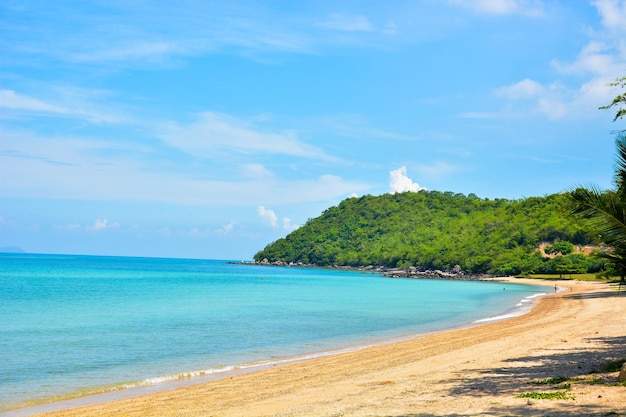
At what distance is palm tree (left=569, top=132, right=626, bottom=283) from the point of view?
421 inches

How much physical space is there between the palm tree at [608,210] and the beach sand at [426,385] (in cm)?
271

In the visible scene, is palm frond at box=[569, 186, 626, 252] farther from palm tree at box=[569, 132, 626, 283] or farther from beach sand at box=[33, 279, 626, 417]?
beach sand at box=[33, 279, 626, 417]

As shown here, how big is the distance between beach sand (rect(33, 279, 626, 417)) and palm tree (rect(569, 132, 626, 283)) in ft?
8.88

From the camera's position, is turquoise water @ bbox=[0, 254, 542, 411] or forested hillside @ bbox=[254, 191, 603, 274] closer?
turquoise water @ bbox=[0, 254, 542, 411]

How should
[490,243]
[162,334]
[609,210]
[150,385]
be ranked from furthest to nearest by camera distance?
[490,243] < [162,334] < [150,385] < [609,210]

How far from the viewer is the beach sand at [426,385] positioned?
981 cm

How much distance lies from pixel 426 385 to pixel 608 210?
5.39 meters

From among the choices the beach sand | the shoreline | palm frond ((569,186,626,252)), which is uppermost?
palm frond ((569,186,626,252))

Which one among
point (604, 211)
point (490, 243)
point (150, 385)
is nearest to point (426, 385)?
point (604, 211)

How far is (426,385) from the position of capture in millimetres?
12586

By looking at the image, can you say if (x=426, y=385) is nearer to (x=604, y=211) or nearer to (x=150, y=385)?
(x=604, y=211)

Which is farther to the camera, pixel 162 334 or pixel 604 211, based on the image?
pixel 162 334

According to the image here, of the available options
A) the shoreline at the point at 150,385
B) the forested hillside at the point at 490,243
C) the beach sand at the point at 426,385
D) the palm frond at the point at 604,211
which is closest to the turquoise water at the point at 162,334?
the shoreline at the point at 150,385

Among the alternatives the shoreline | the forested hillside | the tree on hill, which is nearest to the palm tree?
the tree on hill
